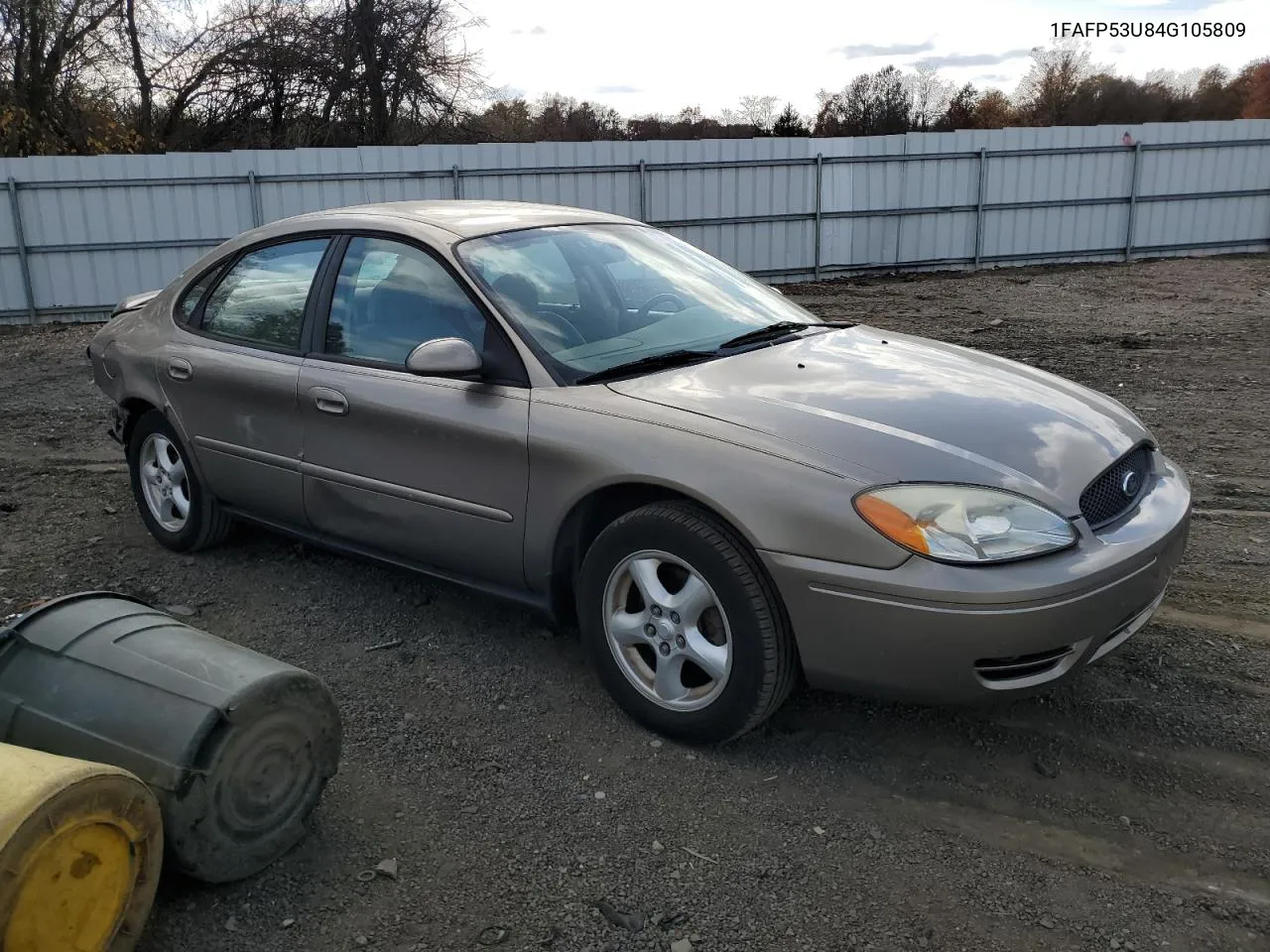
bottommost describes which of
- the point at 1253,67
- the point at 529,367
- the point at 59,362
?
the point at 59,362

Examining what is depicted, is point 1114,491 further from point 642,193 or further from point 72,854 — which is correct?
point 642,193

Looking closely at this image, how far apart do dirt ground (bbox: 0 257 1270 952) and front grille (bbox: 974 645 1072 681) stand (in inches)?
15.7

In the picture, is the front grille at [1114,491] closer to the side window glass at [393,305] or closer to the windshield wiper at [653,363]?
the windshield wiper at [653,363]

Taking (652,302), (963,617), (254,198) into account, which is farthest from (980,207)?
(963,617)

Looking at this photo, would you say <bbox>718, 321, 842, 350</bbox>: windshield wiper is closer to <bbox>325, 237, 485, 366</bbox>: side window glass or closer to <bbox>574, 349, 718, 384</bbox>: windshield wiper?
<bbox>574, 349, 718, 384</bbox>: windshield wiper

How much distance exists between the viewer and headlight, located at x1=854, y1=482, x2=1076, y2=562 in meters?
2.76

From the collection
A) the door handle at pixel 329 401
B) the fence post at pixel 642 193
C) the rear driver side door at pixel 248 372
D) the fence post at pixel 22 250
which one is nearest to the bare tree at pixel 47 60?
the fence post at pixel 22 250

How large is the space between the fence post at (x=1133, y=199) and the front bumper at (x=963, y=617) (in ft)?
55.6

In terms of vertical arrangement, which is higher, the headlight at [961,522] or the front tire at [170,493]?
the headlight at [961,522]

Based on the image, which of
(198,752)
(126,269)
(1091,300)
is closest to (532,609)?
(198,752)

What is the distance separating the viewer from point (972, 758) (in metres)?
3.20

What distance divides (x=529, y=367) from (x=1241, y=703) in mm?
2526

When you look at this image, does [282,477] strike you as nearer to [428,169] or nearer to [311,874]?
[311,874]

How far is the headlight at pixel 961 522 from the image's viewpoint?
9.07ft
